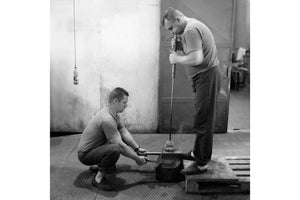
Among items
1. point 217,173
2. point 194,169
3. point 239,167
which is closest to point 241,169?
point 239,167

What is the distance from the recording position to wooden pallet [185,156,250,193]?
2647 mm

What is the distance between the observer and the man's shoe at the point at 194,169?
2.75 meters

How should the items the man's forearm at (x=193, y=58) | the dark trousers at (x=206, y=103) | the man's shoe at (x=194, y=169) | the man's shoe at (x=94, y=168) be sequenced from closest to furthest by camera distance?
the man's forearm at (x=193, y=58)
the dark trousers at (x=206, y=103)
the man's shoe at (x=194, y=169)
the man's shoe at (x=94, y=168)

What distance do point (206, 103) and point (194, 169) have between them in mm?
530

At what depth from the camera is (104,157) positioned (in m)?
2.68

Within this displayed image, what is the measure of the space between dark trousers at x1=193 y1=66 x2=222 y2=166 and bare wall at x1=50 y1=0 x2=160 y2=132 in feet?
2.11

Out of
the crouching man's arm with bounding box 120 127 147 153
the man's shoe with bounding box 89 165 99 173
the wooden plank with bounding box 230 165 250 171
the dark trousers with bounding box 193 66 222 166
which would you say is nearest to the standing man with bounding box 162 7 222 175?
the dark trousers with bounding box 193 66 222 166

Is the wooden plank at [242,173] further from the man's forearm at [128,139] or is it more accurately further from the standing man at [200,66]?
the man's forearm at [128,139]

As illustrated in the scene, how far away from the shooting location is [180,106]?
335cm

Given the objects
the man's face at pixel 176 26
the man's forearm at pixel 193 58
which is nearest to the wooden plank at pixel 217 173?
the man's forearm at pixel 193 58

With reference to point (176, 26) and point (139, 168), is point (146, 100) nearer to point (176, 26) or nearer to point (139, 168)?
point (139, 168)
